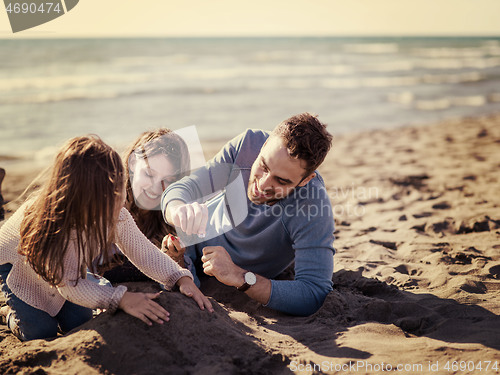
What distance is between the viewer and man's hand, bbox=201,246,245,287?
A: 2607 mm

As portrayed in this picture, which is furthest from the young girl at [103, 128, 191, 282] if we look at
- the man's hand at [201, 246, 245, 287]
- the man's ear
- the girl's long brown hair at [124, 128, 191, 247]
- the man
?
the man's ear

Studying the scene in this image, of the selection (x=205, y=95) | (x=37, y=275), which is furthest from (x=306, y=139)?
(x=205, y=95)

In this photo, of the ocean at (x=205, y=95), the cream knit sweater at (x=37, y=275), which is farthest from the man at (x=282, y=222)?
the ocean at (x=205, y=95)

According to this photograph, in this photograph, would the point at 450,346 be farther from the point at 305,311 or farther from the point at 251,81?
the point at 251,81

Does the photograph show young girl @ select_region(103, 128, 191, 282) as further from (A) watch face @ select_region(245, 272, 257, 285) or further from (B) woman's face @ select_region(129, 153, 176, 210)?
(A) watch face @ select_region(245, 272, 257, 285)

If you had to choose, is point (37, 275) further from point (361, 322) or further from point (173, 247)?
point (361, 322)

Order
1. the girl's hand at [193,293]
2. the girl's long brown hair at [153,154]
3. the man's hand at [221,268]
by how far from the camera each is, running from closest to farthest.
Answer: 1. the girl's hand at [193,293]
2. the man's hand at [221,268]
3. the girl's long brown hair at [153,154]

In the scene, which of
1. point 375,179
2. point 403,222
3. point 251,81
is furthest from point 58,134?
point 251,81

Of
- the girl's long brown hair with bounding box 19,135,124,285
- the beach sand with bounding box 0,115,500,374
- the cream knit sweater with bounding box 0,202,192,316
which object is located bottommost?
the beach sand with bounding box 0,115,500,374

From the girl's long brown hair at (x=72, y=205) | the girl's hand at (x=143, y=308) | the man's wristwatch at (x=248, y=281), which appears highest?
the girl's long brown hair at (x=72, y=205)

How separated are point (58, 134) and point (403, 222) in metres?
6.88

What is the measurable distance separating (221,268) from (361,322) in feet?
2.83

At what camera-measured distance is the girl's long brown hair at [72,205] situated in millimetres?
2172

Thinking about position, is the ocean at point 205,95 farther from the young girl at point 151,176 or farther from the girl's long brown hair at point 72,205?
the girl's long brown hair at point 72,205
